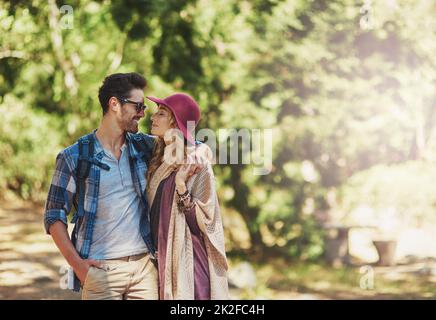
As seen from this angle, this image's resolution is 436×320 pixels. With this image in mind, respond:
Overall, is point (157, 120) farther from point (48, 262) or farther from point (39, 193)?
point (39, 193)

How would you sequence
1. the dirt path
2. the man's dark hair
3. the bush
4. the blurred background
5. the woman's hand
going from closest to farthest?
the woman's hand < the man's dark hair < the dirt path < the blurred background < the bush

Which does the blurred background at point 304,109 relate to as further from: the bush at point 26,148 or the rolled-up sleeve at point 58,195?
the rolled-up sleeve at point 58,195

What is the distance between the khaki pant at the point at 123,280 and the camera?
3084mm

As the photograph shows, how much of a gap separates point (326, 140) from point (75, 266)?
18.2ft

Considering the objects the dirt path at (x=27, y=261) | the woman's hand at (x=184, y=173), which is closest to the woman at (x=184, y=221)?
the woman's hand at (x=184, y=173)

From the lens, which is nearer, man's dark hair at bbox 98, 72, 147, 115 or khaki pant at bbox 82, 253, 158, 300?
khaki pant at bbox 82, 253, 158, 300

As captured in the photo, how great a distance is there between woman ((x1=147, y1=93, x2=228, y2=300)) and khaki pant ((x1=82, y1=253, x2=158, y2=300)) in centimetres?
6

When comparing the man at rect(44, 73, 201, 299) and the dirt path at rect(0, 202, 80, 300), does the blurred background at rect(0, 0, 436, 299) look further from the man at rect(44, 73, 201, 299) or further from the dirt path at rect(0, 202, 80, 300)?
the man at rect(44, 73, 201, 299)

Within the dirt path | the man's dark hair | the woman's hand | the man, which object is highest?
the man's dark hair

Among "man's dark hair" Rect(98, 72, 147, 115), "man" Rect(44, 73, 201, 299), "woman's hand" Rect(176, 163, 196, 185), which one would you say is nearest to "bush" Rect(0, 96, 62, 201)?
"man's dark hair" Rect(98, 72, 147, 115)

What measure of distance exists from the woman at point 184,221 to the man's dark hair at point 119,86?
0.57 ft

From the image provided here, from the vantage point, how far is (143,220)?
3.16 m

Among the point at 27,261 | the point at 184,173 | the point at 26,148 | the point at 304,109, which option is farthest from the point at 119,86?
the point at 26,148

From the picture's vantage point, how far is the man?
3086 millimetres
